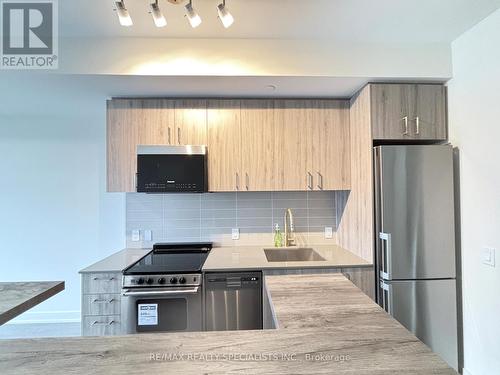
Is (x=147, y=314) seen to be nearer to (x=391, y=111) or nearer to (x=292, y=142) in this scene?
(x=292, y=142)

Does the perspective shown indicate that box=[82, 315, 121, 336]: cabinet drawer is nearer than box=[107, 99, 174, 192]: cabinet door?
Yes

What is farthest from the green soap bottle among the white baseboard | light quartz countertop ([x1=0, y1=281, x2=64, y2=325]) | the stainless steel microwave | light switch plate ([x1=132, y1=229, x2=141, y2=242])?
the white baseboard

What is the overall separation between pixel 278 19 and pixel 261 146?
1.06 m

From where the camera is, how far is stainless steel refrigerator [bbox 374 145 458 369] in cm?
214

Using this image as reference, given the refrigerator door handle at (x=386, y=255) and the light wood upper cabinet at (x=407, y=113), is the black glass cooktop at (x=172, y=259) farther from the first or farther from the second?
the light wood upper cabinet at (x=407, y=113)

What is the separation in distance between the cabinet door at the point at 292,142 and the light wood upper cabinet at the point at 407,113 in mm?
615

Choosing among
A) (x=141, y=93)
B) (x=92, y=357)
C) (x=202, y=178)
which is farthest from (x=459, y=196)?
(x=141, y=93)

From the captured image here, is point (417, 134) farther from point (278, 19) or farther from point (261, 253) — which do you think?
point (261, 253)

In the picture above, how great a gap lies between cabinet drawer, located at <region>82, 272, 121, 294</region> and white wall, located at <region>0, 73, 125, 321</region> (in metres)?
1.14

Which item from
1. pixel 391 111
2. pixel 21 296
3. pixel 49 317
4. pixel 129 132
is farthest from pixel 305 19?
pixel 49 317

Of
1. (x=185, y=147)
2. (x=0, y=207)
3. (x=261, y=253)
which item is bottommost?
(x=261, y=253)

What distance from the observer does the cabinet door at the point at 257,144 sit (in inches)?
104

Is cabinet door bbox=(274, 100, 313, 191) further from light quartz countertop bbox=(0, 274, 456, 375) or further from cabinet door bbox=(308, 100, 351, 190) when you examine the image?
light quartz countertop bbox=(0, 274, 456, 375)

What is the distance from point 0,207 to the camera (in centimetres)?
331
